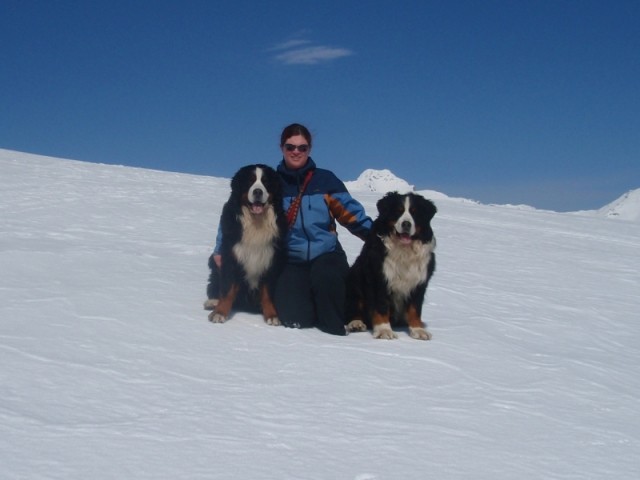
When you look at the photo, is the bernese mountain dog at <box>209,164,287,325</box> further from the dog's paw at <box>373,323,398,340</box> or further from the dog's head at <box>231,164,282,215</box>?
the dog's paw at <box>373,323,398,340</box>

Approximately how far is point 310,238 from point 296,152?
0.65 metres

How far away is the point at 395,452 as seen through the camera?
2.71 m

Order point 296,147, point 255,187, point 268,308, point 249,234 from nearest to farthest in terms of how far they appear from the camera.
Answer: point 255,187
point 249,234
point 268,308
point 296,147

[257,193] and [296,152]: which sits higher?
[296,152]

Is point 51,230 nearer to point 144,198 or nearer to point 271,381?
point 144,198

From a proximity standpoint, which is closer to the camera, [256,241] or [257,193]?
[257,193]

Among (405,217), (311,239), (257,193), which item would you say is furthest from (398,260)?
(257,193)

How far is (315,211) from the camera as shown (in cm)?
489

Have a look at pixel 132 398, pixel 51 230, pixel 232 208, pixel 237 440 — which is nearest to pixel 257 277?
pixel 232 208

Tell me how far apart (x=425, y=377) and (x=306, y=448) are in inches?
52.3

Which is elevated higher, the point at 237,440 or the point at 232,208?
the point at 232,208

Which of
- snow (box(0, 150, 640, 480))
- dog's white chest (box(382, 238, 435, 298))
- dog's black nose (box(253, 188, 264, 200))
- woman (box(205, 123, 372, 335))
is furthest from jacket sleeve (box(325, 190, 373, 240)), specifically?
snow (box(0, 150, 640, 480))

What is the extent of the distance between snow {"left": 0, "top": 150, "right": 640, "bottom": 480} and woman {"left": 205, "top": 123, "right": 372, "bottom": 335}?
0.25 metres

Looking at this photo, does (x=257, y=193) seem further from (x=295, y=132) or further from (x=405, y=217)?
(x=405, y=217)
